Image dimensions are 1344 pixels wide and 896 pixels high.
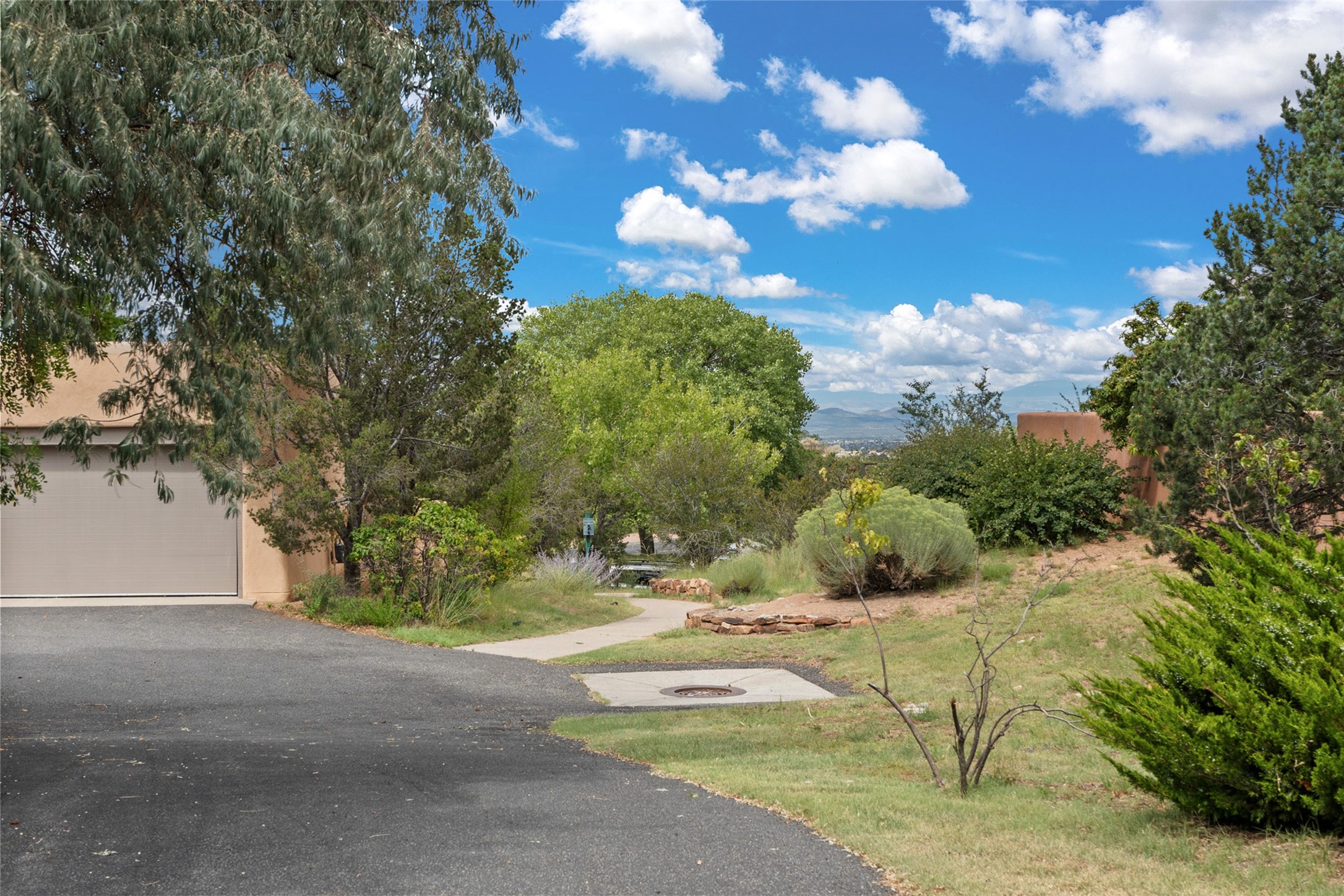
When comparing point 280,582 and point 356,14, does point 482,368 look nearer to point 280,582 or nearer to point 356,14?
point 280,582

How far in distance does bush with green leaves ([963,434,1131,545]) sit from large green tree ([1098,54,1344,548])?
6.10 meters

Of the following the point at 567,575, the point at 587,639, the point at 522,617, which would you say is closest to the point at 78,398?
the point at 522,617

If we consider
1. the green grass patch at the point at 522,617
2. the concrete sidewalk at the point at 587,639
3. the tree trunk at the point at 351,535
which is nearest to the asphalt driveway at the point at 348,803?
the concrete sidewalk at the point at 587,639

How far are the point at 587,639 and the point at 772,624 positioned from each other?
8.96 feet

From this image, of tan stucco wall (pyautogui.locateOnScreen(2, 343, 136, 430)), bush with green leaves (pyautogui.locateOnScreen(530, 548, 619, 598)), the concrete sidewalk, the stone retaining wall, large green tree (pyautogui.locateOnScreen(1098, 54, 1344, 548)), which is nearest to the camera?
large green tree (pyautogui.locateOnScreen(1098, 54, 1344, 548))

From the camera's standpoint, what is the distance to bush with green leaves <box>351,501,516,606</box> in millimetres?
15070

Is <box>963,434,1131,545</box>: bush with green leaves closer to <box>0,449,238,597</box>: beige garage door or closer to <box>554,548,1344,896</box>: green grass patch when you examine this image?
<box>554,548,1344,896</box>: green grass patch

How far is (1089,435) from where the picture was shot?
734 inches

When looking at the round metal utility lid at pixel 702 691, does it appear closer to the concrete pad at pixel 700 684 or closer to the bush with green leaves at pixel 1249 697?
the concrete pad at pixel 700 684

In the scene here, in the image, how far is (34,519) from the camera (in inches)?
677

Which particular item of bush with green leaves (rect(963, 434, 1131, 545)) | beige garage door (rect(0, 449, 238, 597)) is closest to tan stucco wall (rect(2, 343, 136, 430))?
beige garage door (rect(0, 449, 238, 597))

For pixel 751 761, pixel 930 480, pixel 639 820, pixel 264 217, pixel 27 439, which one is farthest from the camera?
pixel 930 480

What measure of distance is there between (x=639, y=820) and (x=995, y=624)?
839 centimetres

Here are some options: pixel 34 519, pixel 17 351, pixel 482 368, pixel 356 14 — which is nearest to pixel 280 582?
pixel 34 519
